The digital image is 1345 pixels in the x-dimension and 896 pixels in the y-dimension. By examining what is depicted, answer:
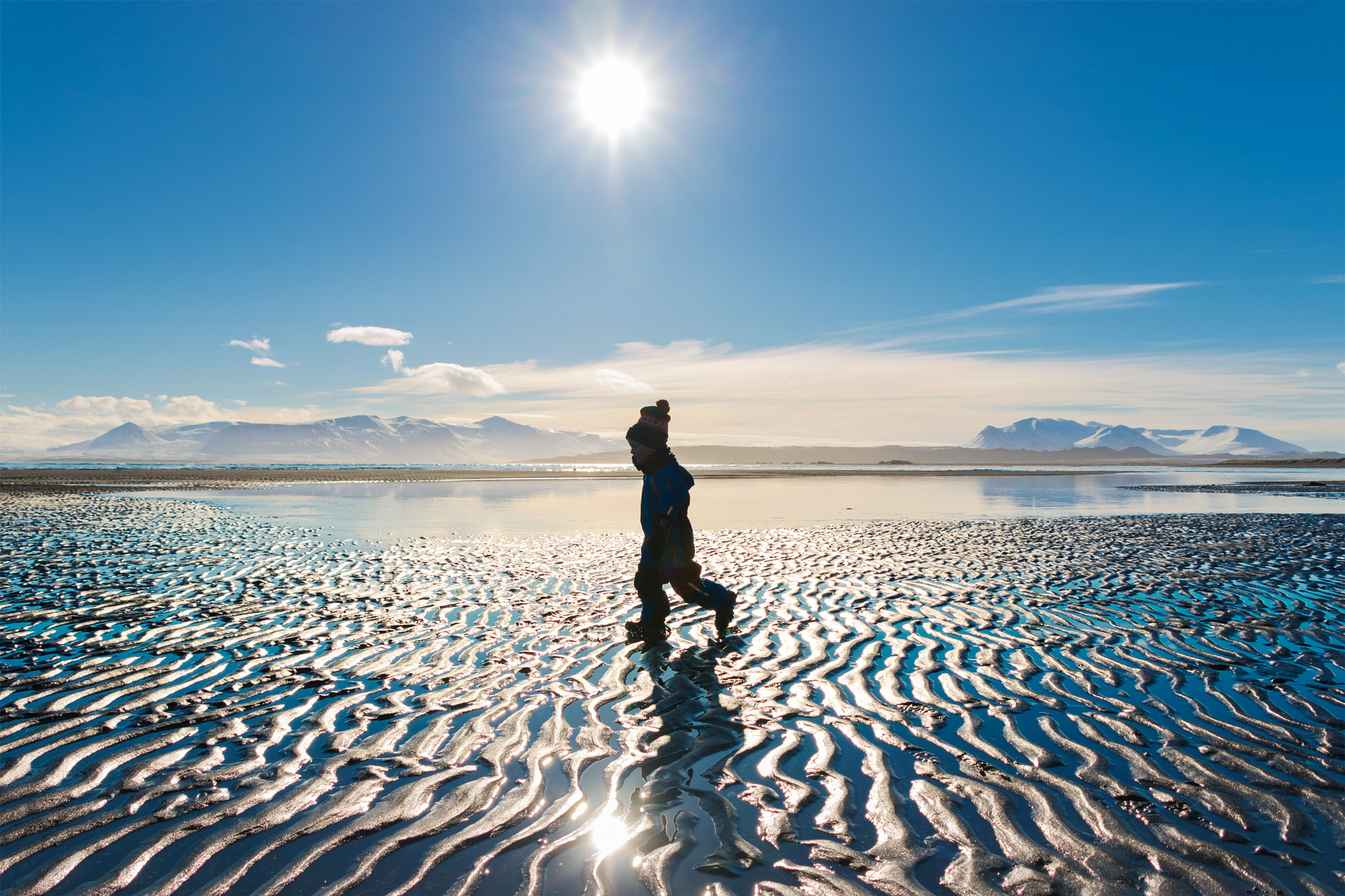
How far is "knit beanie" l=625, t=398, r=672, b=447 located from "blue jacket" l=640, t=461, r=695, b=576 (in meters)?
0.41

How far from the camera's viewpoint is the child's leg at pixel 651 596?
872cm

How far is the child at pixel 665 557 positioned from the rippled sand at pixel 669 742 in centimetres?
46

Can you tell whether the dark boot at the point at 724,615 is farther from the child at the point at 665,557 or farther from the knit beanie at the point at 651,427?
the knit beanie at the point at 651,427

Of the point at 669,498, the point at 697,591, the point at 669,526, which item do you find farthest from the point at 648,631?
the point at 669,498

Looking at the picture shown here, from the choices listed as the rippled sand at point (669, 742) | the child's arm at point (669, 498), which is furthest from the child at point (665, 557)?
the rippled sand at point (669, 742)

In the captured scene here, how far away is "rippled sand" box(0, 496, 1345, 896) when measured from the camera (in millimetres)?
3670

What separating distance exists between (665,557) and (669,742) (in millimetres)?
3458

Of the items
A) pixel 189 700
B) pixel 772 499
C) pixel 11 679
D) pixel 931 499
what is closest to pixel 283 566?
pixel 11 679

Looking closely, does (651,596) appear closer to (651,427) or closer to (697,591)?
(697,591)

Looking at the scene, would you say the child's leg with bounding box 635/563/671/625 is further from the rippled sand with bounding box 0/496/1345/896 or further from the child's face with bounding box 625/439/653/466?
the child's face with bounding box 625/439/653/466

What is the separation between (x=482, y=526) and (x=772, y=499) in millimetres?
18258

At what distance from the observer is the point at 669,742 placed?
5363 millimetres

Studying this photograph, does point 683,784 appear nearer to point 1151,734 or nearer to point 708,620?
point 1151,734

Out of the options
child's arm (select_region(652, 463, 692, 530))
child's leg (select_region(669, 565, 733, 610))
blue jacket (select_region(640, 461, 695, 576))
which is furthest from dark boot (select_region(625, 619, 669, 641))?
child's arm (select_region(652, 463, 692, 530))
